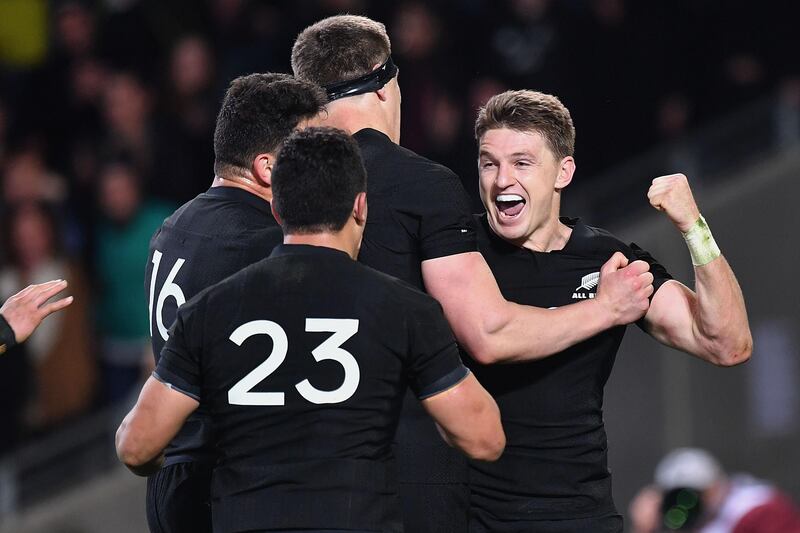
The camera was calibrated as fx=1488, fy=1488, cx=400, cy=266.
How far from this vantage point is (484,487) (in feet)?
13.5

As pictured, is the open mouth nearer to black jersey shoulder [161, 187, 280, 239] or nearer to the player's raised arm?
the player's raised arm

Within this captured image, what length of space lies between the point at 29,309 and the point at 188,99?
5.42 metres

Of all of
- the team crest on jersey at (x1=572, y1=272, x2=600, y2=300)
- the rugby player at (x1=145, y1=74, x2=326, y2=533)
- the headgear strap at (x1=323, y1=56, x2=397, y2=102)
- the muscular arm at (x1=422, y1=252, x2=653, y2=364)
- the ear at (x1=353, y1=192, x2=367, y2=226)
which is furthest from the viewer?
the team crest on jersey at (x1=572, y1=272, x2=600, y2=300)

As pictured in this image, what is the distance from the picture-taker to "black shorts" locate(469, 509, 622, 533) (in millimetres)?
4051

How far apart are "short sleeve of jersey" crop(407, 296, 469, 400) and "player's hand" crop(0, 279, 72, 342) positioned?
4.09 feet

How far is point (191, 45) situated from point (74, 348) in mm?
2075

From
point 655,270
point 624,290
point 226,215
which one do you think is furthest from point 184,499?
point 655,270

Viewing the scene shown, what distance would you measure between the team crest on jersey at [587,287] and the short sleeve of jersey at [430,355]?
0.81 metres

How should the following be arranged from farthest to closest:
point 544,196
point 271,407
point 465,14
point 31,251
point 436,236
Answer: point 465,14 → point 31,251 → point 544,196 → point 436,236 → point 271,407

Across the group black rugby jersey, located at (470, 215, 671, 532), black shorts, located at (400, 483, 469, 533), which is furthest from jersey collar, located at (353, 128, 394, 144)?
black shorts, located at (400, 483, 469, 533)

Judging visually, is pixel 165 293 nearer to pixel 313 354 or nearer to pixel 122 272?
pixel 313 354

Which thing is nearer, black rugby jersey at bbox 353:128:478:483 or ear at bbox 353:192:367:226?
ear at bbox 353:192:367:226

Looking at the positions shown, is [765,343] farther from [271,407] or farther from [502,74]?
[271,407]

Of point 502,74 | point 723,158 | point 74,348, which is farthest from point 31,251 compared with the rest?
point 723,158
